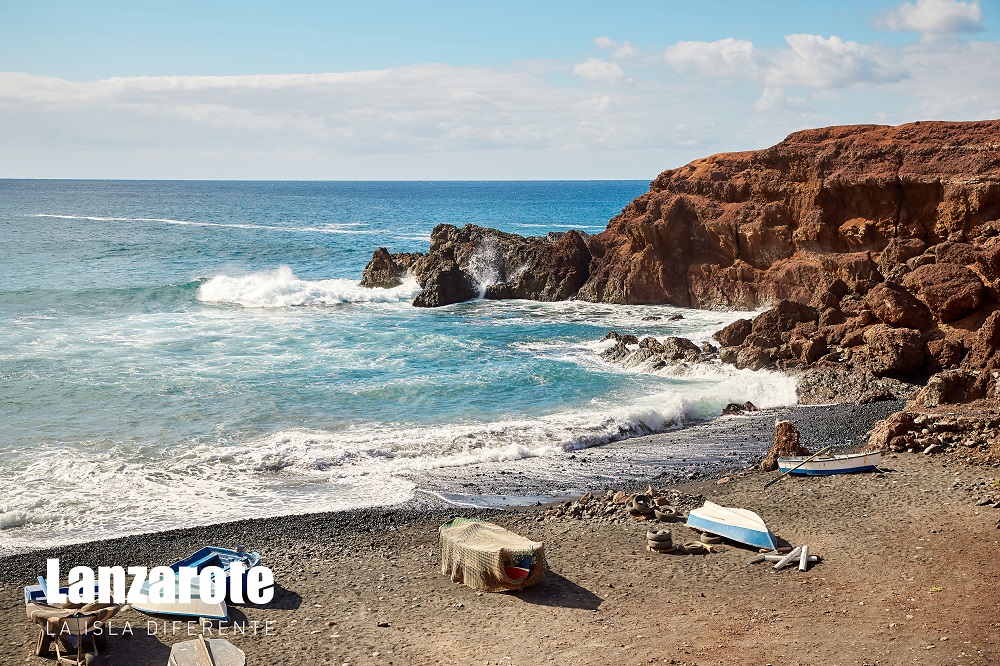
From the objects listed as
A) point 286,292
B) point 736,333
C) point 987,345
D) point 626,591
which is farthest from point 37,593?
point 286,292

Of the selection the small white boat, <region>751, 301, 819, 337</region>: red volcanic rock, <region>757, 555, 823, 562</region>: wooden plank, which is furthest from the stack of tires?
<region>751, 301, 819, 337</region>: red volcanic rock

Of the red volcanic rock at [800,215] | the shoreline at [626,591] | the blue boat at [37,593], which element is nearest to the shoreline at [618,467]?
the shoreline at [626,591]

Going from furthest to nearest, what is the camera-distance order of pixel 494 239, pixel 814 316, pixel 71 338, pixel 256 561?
pixel 494 239
pixel 71 338
pixel 814 316
pixel 256 561

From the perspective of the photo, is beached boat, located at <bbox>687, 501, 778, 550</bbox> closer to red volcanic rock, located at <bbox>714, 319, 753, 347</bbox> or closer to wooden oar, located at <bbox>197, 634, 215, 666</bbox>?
wooden oar, located at <bbox>197, 634, 215, 666</bbox>

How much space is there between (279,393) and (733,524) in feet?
44.6

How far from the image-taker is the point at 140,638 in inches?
430

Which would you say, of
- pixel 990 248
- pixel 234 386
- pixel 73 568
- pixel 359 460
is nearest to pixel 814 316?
pixel 990 248

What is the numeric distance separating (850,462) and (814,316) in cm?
1074

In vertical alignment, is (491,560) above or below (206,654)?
above

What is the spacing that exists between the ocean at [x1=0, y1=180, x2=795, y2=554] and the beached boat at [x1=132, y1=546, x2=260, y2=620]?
264 centimetres

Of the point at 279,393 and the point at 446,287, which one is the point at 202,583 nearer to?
the point at 279,393

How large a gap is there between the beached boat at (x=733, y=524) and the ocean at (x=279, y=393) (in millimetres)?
5102

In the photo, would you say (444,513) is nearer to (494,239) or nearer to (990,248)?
(990,248)

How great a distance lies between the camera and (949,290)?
937 inches
